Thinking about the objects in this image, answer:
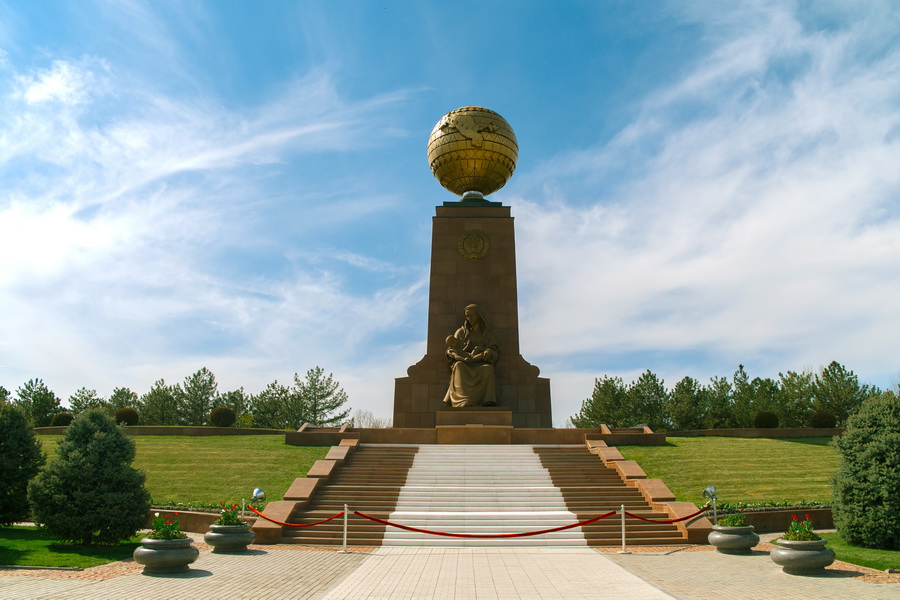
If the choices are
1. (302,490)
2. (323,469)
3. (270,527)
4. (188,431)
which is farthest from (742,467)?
(188,431)

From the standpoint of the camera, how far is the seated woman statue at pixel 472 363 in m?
23.1

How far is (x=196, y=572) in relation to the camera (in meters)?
9.46

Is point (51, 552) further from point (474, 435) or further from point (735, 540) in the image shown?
point (474, 435)

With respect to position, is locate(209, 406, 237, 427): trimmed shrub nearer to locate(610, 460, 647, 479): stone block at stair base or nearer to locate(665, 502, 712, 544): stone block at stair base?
locate(610, 460, 647, 479): stone block at stair base

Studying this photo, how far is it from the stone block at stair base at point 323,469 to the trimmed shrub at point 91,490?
4.32 m

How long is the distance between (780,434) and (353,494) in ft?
55.6

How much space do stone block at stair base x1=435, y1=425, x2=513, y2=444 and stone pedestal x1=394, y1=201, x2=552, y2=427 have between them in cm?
294

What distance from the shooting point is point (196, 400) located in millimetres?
44344

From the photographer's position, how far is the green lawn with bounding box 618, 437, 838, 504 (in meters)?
15.7

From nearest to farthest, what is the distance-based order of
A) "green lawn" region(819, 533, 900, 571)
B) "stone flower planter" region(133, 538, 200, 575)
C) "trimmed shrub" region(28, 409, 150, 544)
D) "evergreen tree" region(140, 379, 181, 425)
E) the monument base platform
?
"stone flower planter" region(133, 538, 200, 575)
"green lawn" region(819, 533, 900, 571)
"trimmed shrub" region(28, 409, 150, 544)
the monument base platform
"evergreen tree" region(140, 379, 181, 425)

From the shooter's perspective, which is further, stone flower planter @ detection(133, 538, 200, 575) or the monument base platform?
the monument base platform

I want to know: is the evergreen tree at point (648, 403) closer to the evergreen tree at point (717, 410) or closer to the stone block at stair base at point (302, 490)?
the evergreen tree at point (717, 410)

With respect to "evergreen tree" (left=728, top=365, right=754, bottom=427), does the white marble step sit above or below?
below

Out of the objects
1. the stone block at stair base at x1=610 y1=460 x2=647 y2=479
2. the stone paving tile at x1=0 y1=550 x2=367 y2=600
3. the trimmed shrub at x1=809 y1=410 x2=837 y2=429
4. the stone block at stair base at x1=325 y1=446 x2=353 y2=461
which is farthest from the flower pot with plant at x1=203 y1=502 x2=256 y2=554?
the trimmed shrub at x1=809 y1=410 x2=837 y2=429
